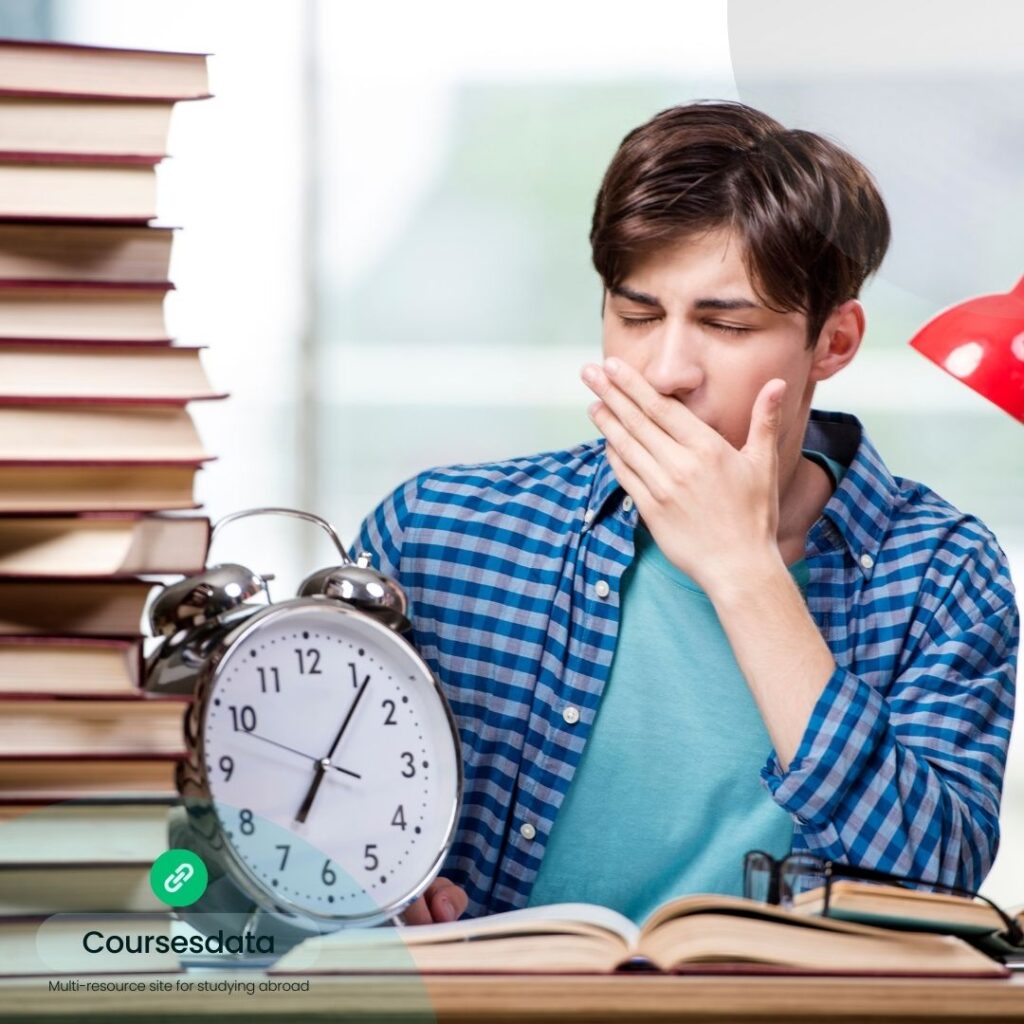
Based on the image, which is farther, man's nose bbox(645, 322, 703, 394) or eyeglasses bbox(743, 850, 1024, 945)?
man's nose bbox(645, 322, 703, 394)

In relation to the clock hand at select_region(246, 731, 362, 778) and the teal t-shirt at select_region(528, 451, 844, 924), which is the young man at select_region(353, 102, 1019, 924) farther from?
the clock hand at select_region(246, 731, 362, 778)

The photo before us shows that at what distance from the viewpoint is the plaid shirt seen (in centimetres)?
130

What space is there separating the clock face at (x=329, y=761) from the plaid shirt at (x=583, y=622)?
1.31 ft

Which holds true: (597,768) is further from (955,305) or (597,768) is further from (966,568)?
(955,305)

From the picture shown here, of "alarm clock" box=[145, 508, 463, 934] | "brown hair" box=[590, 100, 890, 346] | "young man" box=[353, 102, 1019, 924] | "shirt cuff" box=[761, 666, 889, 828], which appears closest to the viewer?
"alarm clock" box=[145, 508, 463, 934]

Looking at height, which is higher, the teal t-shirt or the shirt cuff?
the shirt cuff

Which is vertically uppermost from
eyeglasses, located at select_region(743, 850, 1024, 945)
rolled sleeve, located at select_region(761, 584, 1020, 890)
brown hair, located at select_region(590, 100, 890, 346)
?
brown hair, located at select_region(590, 100, 890, 346)

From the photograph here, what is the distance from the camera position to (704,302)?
1.29m

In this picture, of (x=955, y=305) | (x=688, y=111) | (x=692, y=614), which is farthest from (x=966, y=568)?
(x=688, y=111)

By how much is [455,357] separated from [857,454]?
2.93 meters

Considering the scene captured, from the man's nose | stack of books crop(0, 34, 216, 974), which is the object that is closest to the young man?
the man's nose

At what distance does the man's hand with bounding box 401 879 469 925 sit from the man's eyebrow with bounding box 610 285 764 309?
523 mm

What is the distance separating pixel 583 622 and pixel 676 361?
0.28 meters

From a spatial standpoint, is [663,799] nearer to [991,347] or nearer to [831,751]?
[831,751]
